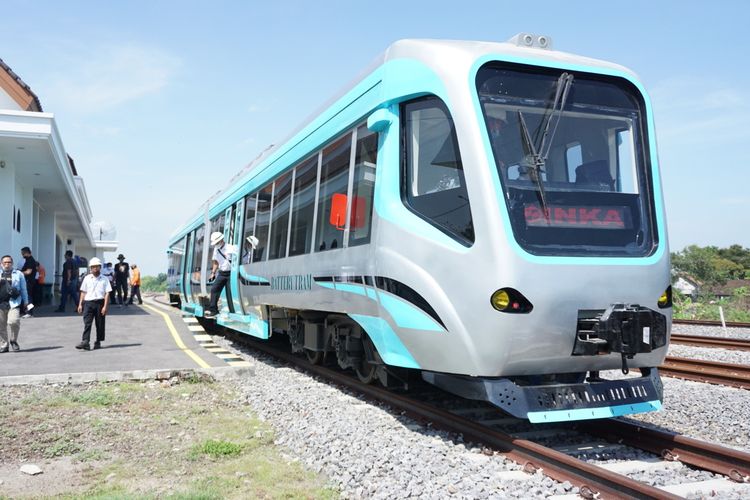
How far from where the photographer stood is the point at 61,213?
31.3m

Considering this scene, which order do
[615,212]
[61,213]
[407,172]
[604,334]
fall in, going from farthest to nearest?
[61,213]
[407,172]
[615,212]
[604,334]

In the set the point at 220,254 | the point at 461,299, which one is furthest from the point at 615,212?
the point at 220,254

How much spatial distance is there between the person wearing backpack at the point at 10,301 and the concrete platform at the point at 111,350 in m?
0.24

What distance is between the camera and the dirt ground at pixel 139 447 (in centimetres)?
458

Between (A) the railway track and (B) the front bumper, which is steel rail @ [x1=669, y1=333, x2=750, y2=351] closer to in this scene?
(A) the railway track

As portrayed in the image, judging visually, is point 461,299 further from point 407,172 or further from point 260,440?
point 260,440

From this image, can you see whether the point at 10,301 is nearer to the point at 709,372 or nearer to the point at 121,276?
the point at 709,372

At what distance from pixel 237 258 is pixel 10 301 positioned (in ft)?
11.8

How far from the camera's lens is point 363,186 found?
21.9 ft

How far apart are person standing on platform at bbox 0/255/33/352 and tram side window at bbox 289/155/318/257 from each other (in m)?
5.01

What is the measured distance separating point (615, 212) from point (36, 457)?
5.06m

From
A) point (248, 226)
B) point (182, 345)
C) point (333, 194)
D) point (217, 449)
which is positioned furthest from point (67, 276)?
point (217, 449)

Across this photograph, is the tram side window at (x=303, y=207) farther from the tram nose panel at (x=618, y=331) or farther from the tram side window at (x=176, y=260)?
the tram side window at (x=176, y=260)

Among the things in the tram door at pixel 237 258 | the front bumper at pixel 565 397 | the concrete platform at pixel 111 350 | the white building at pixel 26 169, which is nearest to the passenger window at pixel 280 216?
the concrete platform at pixel 111 350
